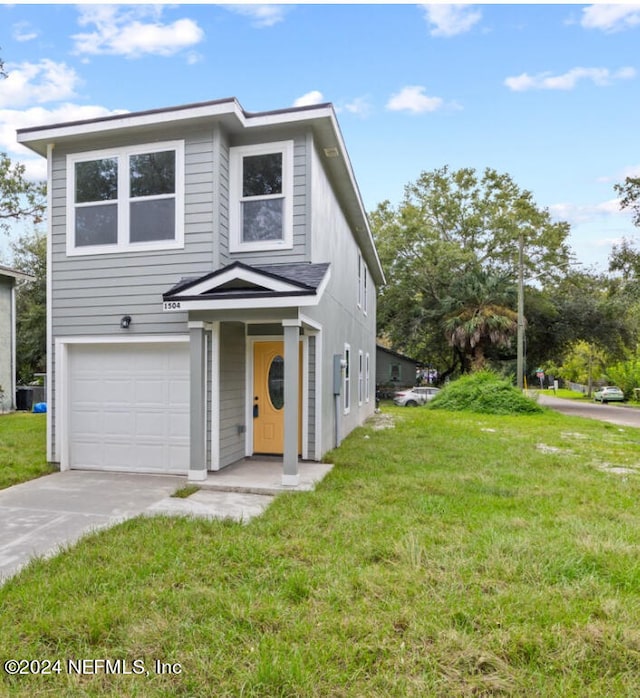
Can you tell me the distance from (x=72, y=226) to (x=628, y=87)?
12682 millimetres

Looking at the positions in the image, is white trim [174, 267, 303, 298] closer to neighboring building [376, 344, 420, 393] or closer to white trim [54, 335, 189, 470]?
white trim [54, 335, 189, 470]

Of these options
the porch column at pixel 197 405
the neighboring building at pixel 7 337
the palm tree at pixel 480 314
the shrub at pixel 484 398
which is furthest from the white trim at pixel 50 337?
the palm tree at pixel 480 314

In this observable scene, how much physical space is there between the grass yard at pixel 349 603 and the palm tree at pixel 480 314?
53.0 ft

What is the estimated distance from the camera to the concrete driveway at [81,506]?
4.06 meters

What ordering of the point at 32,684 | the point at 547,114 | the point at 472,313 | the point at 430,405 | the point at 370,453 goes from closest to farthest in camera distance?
1. the point at 32,684
2. the point at 370,453
3. the point at 547,114
4. the point at 430,405
5. the point at 472,313

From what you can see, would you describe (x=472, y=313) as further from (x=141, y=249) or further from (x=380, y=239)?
(x=141, y=249)

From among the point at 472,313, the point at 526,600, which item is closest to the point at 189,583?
the point at 526,600

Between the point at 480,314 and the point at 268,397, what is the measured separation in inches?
639

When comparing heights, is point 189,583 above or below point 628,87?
below

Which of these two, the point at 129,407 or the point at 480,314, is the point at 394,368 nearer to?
the point at 480,314

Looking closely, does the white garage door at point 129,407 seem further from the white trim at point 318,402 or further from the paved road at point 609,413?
the paved road at point 609,413

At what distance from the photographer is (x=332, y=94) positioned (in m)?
11.2

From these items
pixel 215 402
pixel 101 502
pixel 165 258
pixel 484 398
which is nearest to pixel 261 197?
pixel 165 258

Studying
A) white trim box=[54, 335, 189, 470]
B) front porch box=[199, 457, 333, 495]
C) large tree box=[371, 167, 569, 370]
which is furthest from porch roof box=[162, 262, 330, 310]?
large tree box=[371, 167, 569, 370]
